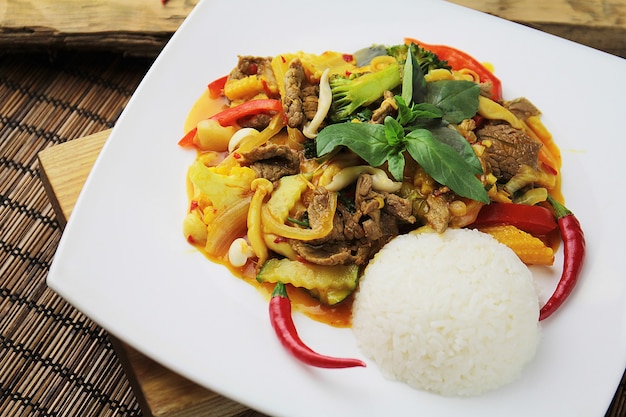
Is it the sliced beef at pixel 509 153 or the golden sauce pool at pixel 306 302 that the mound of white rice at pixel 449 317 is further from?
the sliced beef at pixel 509 153

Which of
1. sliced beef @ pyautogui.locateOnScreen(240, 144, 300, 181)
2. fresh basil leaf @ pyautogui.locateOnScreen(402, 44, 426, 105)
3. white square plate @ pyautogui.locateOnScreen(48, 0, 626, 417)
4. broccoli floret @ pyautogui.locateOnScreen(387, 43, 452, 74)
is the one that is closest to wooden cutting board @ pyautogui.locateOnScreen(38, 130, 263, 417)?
white square plate @ pyautogui.locateOnScreen(48, 0, 626, 417)

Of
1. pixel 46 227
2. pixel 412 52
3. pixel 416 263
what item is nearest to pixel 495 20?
pixel 412 52

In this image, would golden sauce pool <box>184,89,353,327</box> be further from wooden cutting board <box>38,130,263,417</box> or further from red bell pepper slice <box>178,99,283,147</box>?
red bell pepper slice <box>178,99,283,147</box>

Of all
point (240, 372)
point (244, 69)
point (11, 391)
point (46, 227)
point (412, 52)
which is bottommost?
point (11, 391)

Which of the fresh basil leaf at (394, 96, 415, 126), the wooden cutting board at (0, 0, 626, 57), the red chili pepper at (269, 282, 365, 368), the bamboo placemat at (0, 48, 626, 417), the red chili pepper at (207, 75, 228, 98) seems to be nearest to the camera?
the red chili pepper at (269, 282, 365, 368)

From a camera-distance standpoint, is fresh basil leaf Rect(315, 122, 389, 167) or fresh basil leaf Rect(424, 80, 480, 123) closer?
fresh basil leaf Rect(315, 122, 389, 167)

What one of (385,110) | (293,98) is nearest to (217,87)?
(293,98)

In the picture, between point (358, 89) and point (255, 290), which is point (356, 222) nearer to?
point (255, 290)

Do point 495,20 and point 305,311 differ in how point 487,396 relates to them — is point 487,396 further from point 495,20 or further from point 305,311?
point 495,20

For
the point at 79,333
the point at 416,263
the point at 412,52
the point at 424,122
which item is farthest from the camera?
the point at 79,333
